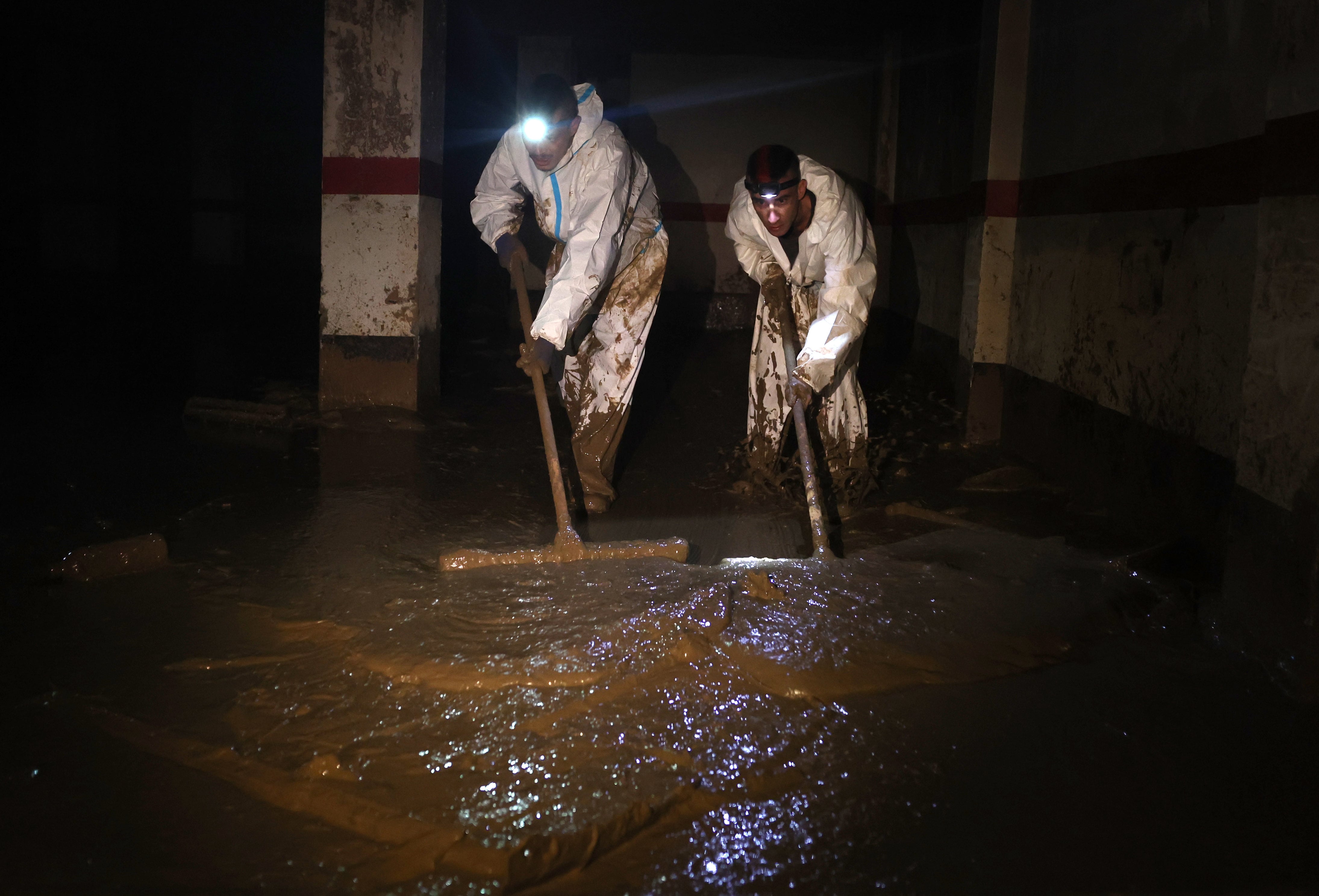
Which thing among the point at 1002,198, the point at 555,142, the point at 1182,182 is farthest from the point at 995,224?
the point at 555,142

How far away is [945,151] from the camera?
23.4ft

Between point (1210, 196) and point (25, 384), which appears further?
point (25, 384)

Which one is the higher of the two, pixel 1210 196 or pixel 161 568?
pixel 1210 196

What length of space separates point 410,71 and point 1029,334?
135 inches

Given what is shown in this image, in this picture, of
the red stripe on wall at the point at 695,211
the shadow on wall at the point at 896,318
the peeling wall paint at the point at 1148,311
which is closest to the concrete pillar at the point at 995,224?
the peeling wall paint at the point at 1148,311

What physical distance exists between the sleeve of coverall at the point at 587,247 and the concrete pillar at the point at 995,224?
7.58 ft

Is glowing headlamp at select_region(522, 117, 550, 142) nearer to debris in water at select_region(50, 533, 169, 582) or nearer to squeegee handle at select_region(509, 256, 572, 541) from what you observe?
squeegee handle at select_region(509, 256, 572, 541)

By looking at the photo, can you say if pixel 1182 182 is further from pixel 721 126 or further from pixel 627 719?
pixel 721 126

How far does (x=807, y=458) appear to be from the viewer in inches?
140

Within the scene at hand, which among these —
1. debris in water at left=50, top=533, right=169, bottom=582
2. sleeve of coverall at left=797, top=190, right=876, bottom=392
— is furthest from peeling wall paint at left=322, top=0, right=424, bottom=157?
debris in water at left=50, top=533, right=169, bottom=582

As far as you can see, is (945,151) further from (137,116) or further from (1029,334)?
(137,116)

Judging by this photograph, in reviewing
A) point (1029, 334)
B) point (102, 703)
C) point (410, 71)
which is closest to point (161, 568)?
point (102, 703)

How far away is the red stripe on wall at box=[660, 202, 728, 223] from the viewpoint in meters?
9.04

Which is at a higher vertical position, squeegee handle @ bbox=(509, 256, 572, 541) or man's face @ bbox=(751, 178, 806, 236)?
man's face @ bbox=(751, 178, 806, 236)
